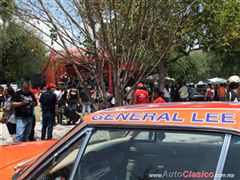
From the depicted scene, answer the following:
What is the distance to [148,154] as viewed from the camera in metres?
2.56

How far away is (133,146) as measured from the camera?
2.69 metres

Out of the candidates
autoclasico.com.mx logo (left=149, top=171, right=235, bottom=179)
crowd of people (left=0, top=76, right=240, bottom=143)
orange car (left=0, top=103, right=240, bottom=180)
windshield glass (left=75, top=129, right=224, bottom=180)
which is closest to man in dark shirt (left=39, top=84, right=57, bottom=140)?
crowd of people (left=0, top=76, right=240, bottom=143)

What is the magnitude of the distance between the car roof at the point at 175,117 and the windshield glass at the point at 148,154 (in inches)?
1.9

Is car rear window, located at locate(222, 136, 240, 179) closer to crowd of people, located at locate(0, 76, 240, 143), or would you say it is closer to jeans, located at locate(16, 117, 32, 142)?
crowd of people, located at locate(0, 76, 240, 143)

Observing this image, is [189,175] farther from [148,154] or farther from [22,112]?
[22,112]

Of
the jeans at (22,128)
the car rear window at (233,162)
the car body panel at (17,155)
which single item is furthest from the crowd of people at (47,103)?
the car rear window at (233,162)

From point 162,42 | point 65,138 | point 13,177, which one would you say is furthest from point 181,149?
point 162,42

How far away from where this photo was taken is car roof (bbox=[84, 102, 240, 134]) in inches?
80.0

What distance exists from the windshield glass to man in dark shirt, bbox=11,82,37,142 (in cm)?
574

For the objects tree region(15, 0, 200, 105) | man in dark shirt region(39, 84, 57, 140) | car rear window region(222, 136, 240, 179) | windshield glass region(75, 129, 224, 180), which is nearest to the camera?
car rear window region(222, 136, 240, 179)

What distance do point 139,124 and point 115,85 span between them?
Result: 14.0 ft

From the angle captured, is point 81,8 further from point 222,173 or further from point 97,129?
point 222,173

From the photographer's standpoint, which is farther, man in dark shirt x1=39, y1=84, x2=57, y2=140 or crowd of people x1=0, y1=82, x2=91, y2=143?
man in dark shirt x1=39, y1=84, x2=57, y2=140

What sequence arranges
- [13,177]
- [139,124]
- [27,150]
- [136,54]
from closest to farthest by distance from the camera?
[139,124] → [13,177] → [27,150] → [136,54]
